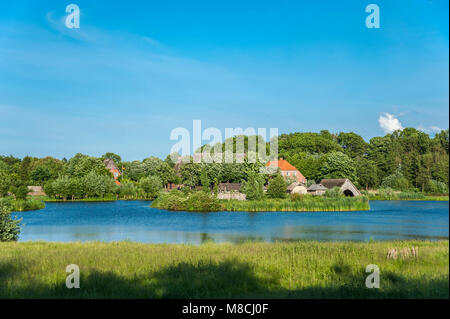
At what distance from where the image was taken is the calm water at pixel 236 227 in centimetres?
2141

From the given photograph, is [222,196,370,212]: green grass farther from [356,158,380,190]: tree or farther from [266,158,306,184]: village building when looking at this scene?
[266,158,306,184]: village building

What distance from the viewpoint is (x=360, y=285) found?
304 inches

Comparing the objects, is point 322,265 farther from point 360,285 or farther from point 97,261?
point 97,261

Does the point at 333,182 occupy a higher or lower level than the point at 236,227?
higher

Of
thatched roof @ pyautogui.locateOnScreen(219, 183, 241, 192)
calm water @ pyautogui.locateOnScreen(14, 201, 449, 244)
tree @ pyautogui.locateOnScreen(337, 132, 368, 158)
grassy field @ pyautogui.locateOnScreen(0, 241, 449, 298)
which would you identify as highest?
tree @ pyautogui.locateOnScreen(337, 132, 368, 158)

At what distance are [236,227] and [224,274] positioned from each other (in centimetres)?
1766

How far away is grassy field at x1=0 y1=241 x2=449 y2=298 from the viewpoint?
7.37 meters

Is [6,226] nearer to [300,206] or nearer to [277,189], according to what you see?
[300,206]

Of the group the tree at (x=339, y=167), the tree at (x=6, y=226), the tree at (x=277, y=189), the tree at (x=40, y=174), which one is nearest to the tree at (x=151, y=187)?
the tree at (x=277, y=189)

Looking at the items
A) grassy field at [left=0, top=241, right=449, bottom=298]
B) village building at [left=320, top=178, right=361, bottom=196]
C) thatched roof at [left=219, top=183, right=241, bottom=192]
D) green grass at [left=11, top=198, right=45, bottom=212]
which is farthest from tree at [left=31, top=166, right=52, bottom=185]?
grassy field at [left=0, top=241, right=449, bottom=298]

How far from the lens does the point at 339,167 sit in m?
56.1

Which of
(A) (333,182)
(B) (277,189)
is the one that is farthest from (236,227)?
(A) (333,182)

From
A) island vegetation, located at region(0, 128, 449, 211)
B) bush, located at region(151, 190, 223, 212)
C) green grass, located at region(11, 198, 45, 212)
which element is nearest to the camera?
bush, located at region(151, 190, 223, 212)

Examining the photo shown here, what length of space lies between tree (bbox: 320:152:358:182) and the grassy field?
43556 mm
